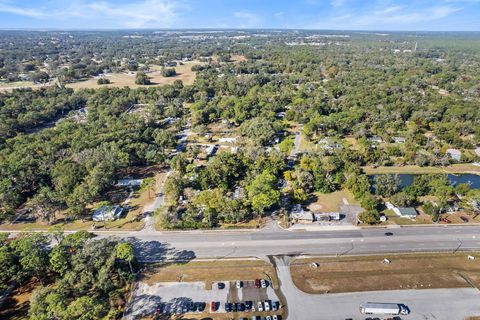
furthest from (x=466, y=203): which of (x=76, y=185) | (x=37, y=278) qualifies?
(x=76, y=185)

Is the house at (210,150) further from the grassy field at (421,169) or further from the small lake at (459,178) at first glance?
the small lake at (459,178)

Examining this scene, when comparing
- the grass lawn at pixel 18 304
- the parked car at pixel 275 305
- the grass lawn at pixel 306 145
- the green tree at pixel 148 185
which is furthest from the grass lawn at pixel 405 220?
the grass lawn at pixel 18 304

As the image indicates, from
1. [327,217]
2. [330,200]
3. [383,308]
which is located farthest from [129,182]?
[383,308]

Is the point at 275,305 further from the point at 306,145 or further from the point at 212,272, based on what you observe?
the point at 306,145

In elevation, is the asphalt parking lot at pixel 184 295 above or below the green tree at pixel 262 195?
below

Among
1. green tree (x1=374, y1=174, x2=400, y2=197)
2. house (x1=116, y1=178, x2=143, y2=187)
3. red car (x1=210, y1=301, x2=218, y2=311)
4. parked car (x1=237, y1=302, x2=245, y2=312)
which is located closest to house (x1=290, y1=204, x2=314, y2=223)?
green tree (x1=374, y1=174, x2=400, y2=197)

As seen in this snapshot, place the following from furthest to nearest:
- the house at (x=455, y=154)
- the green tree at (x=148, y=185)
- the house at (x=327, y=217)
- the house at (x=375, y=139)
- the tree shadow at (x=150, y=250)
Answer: the house at (x=375, y=139) → the house at (x=455, y=154) → the green tree at (x=148, y=185) → the house at (x=327, y=217) → the tree shadow at (x=150, y=250)

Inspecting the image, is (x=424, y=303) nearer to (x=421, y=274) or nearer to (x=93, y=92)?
(x=421, y=274)
